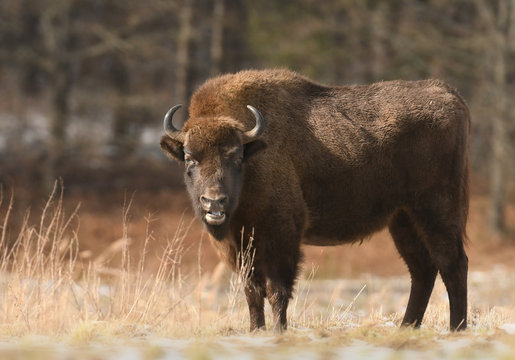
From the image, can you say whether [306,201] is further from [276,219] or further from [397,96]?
[397,96]

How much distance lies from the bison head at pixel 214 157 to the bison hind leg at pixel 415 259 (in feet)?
6.92

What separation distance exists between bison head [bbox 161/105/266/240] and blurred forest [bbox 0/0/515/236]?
15901 mm

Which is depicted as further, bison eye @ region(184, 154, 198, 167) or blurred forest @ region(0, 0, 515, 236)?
blurred forest @ region(0, 0, 515, 236)

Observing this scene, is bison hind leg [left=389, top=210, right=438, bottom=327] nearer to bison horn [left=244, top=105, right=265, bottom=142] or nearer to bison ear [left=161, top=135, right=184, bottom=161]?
bison horn [left=244, top=105, right=265, bottom=142]

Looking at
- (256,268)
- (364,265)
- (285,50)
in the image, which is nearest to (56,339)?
(256,268)

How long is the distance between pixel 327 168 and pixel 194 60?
830 inches

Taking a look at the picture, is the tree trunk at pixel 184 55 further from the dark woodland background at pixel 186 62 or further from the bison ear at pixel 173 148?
the bison ear at pixel 173 148

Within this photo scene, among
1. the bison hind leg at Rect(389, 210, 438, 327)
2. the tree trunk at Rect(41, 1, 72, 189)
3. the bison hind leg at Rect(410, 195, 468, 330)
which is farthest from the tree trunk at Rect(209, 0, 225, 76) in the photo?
the bison hind leg at Rect(410, 195, 468, 330)

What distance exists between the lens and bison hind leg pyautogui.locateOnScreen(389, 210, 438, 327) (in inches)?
338

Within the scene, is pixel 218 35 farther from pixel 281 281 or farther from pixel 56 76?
pixel 281 281

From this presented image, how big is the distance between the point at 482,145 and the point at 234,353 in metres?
25.2

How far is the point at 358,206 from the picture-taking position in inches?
324

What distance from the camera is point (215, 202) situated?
703cm

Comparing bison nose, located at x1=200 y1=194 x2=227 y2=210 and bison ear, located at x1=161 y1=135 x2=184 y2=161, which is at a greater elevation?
bison ear, located at x1=161 y1=135 x2=184 y2=161
